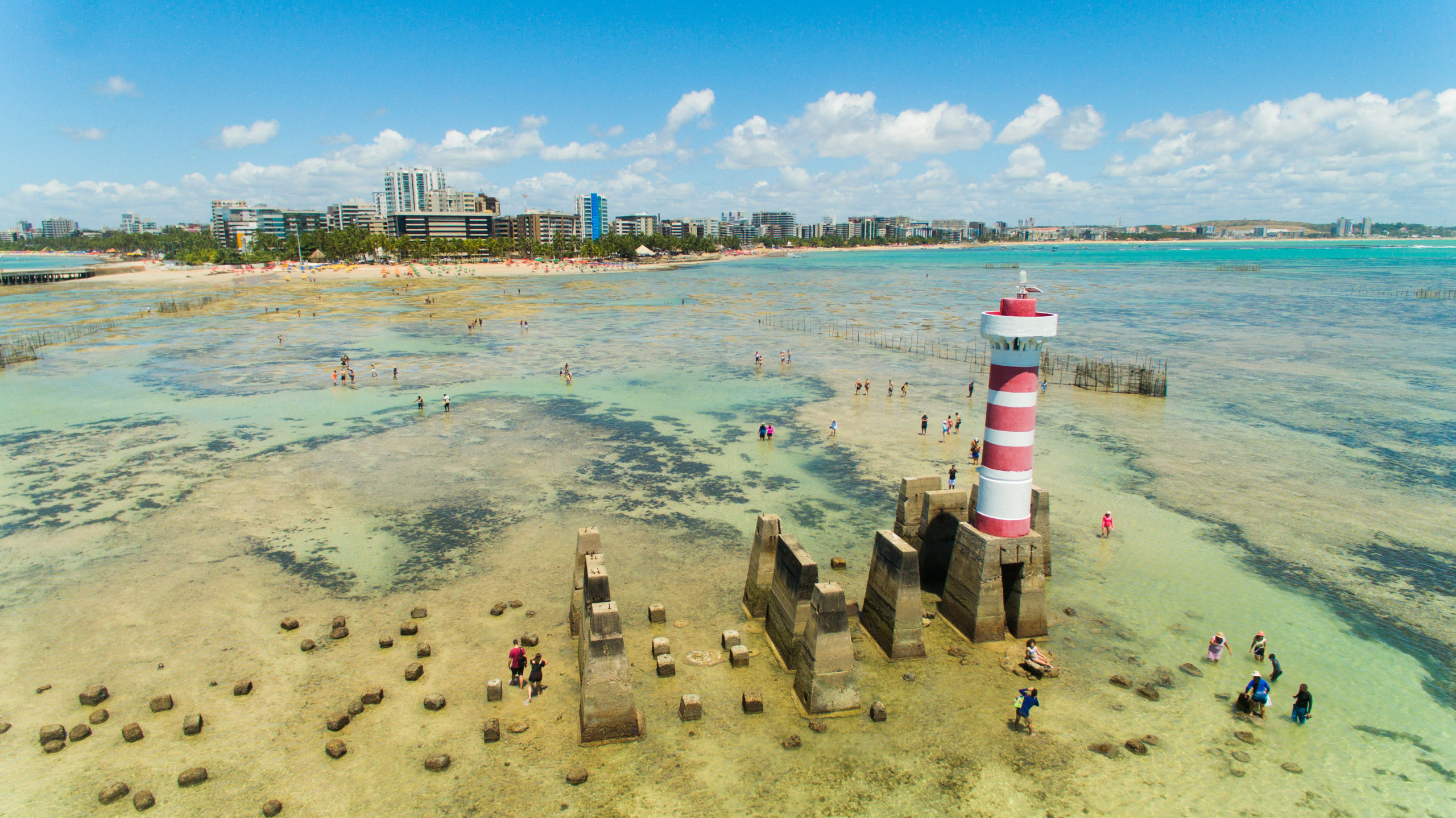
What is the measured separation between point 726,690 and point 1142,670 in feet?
37.3

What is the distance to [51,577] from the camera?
26.3 metres

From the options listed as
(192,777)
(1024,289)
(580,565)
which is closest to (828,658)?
(580,565)

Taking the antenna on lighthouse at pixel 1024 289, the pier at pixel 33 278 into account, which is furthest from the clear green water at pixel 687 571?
the pier at pixel 33 278

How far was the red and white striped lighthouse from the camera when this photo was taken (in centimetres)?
1975

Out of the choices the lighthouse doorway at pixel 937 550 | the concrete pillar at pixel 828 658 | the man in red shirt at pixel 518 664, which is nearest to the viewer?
the concrete pillar at pixel 828 658

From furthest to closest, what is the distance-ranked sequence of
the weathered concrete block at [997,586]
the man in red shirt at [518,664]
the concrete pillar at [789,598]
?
the weathered concrete block at [997,586], the concrete pillar at [789,598], the man in red shirt at [518,664]

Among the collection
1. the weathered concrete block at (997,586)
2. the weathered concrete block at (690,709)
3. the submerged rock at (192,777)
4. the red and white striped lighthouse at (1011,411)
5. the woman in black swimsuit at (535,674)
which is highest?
the red and white striped lighthouse at (1011,411)

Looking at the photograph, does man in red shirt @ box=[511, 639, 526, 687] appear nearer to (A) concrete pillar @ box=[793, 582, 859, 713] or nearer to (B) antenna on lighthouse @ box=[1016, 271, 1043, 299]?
(A) concrete pillar @ box=[793, 582, 859, 713]

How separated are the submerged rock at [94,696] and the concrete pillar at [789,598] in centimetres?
1735

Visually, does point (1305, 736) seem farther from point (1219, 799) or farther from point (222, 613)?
point (222, 613)

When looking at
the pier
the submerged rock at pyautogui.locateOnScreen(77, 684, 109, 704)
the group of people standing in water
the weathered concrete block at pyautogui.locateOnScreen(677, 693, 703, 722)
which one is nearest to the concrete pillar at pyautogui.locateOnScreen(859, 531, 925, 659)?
the weathered concrete block at pyautogui.locateOnScreen(677, 693, 703, 722)

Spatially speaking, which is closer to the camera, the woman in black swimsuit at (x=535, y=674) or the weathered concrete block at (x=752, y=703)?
the weathered concrete block at (x=752, y=703)

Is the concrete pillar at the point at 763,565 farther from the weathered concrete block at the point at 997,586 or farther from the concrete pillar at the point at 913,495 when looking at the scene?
the weathered concrete block at the point at 997,586

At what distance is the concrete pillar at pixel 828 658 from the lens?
17.6 m
